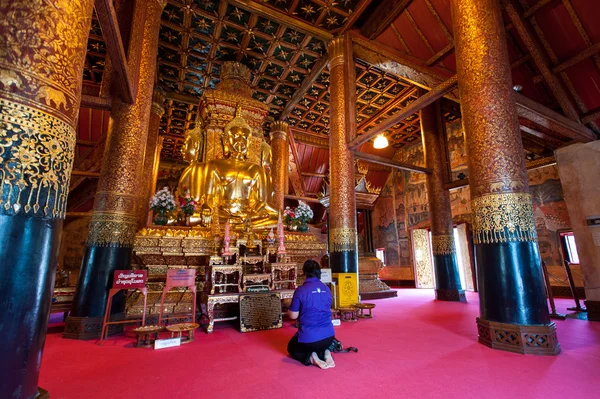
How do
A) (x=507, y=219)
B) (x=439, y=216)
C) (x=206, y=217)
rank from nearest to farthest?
1. (x=507, y=219)
2. (x=206, y=217)
3. (x=439, y=216)

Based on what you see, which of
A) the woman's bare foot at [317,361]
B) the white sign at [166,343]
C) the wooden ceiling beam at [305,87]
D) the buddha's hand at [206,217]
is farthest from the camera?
Result: the wooden ceiling beam at [305,87]

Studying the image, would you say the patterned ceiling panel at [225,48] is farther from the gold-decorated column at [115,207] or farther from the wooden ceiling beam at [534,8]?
the wooden ceiling beam at [534,8]

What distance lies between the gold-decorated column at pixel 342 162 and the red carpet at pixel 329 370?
8.23ft

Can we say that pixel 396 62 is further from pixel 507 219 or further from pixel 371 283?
pixel 371 283

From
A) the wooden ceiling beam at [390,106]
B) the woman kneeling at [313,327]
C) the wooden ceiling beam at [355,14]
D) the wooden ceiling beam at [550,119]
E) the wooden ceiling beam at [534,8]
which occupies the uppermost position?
the wooden ceiling beam at [355,14]

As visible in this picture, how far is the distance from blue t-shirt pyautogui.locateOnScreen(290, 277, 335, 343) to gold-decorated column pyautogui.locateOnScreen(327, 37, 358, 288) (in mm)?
3189

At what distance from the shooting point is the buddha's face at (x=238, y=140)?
7.39m

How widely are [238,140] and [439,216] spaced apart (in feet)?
18.7

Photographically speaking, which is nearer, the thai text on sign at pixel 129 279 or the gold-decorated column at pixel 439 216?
the thai text on sign at pixel 129 279

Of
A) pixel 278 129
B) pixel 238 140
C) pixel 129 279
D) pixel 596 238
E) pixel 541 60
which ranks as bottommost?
pixel 129 279

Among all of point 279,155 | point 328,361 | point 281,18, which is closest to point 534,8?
point 281,18

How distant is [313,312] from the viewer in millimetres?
2537

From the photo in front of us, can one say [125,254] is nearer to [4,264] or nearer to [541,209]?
[4,264]

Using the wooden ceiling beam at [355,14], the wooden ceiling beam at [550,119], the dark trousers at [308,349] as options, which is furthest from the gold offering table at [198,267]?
the wooden ceiling beam at [355,14]
